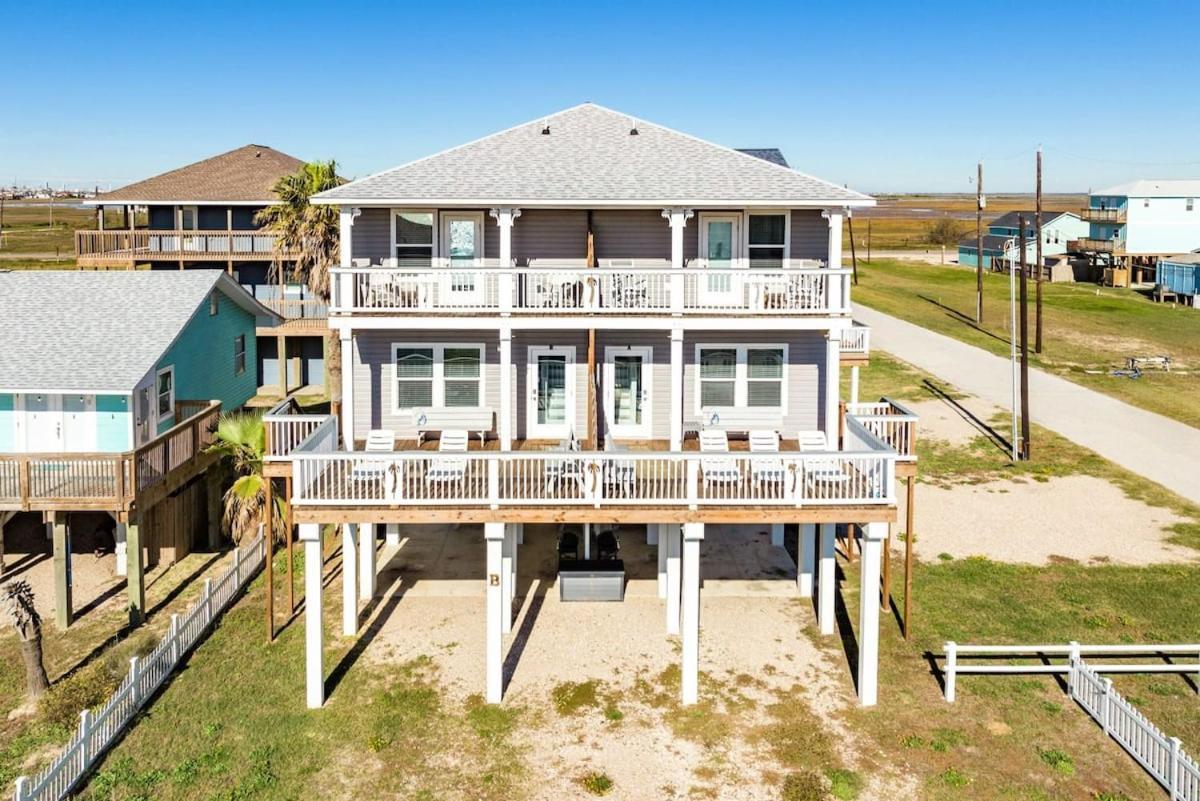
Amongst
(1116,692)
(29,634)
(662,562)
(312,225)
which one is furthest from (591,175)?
(1116,692)

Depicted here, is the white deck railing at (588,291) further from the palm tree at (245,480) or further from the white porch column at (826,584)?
the palm tree at (245,480)

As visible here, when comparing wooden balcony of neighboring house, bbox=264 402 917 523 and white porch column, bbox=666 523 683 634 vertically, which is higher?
wooden balcony of neighboring house, bbox=264 402 917 523

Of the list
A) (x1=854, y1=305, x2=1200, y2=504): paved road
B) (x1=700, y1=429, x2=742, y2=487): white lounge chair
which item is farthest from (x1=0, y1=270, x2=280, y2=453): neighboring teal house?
(x1=854, y1=305, x2=1200, y2=504): paved road

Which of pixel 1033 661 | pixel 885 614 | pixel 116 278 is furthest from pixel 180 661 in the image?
pixel 1033 661

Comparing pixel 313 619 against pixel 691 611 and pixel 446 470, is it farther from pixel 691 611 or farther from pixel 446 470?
pixel 691 611

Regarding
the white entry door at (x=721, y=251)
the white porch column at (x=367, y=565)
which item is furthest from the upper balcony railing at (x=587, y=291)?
the white porch column at (x=367, y=565)

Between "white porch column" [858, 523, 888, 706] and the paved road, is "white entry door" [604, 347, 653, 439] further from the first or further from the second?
the paved road

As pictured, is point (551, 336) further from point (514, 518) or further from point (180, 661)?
point (180, 661)
